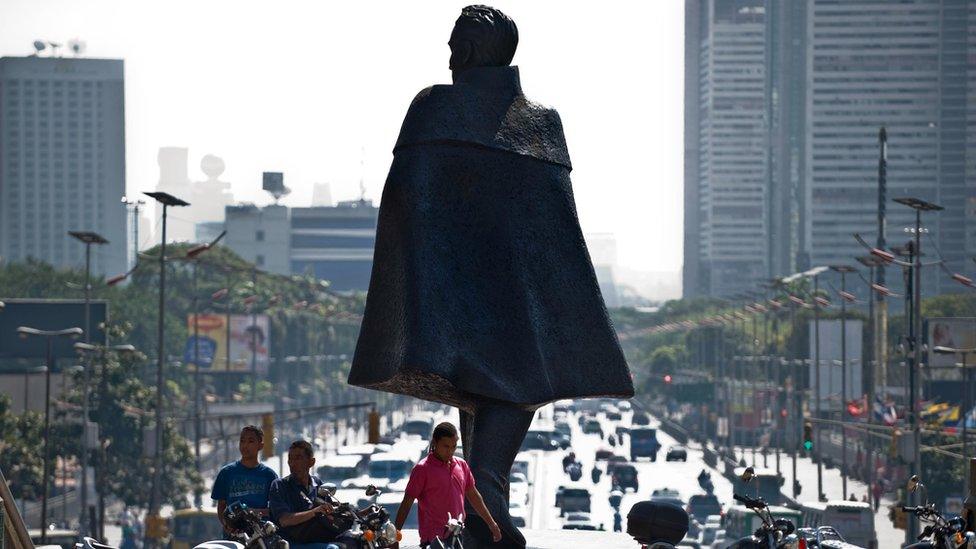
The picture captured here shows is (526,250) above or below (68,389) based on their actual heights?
above

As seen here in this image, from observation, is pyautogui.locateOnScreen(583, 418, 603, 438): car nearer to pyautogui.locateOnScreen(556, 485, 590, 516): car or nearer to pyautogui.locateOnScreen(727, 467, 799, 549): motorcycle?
pyautogui.locateOnScreen(556, 485, 590, 516): car

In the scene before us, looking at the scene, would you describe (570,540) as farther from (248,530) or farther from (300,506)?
(248,530)

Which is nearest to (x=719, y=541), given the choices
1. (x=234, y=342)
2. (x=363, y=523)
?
(x=363, y=523)

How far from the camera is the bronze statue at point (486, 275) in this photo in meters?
17.1

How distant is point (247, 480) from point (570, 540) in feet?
20.8

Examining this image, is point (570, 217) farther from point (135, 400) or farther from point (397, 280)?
point (135, 400)

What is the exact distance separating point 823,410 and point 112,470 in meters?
43.0

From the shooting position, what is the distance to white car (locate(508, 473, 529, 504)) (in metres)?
59.2

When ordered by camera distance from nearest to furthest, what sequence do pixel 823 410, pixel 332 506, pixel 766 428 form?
Result: pixel 332 506 < pixel 823 410 < pixel 766 428

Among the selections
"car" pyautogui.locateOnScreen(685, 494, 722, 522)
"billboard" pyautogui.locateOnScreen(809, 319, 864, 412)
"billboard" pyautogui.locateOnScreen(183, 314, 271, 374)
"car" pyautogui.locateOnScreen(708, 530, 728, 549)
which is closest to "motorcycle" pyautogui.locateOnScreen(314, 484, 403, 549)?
"car" pyautogui.locateOnScreen(708, 530, 728, 549)

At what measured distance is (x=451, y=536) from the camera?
1370 centimetres

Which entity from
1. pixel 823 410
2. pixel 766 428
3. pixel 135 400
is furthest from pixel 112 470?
pixel 766 428

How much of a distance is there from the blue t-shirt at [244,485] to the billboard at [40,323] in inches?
3262

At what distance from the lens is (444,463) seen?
1490 centimetres
